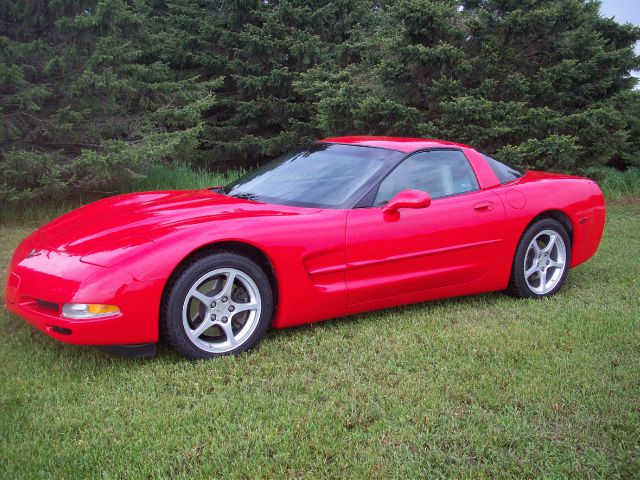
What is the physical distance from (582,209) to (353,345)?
2582 mm

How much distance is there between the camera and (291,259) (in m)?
3.89

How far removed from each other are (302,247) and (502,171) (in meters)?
2.09

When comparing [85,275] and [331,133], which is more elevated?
[331,133]

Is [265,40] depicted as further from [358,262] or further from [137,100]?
[358,262]

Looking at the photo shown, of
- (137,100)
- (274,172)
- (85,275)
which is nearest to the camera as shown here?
(85,275)

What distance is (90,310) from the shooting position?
11.0ft

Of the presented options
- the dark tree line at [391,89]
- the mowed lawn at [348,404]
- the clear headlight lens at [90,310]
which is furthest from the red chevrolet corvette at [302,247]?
the dark tree line at [391,89]

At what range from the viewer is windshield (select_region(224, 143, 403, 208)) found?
172 inches

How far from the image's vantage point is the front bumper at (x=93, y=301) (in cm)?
336

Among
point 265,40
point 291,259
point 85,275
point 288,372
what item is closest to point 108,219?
point 85,275

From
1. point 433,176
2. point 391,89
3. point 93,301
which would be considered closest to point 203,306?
point 93,301

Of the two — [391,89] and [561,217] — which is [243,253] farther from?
[391,89]

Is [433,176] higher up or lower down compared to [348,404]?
higher up

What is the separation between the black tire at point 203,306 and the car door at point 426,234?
2.06 ft
